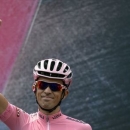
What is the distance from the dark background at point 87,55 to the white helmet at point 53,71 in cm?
146

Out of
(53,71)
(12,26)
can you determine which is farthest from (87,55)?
(53,71)

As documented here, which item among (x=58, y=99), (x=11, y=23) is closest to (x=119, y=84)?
(x=11, y=23)

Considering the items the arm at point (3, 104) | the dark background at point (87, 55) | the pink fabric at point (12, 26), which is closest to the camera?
the arm at point (3, 104)

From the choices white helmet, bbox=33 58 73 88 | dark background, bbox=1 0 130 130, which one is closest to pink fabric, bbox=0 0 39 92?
dark background, bbox=1 0 130 130

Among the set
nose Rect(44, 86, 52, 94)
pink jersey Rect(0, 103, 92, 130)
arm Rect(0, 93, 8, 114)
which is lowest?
pink jersey Rect(0, 103, 92, 130)

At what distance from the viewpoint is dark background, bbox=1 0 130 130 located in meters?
2.91

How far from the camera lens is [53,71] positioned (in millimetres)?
1453

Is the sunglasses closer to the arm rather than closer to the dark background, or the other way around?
the arm

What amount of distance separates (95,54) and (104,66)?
0.12m

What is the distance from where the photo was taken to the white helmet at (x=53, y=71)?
57.1 inches

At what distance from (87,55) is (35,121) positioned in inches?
63.5

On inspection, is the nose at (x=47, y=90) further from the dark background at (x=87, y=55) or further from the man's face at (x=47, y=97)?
the dark background at (x=87, y=55)

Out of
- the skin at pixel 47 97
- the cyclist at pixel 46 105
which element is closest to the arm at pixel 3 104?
the cyclist at pixel 46 105

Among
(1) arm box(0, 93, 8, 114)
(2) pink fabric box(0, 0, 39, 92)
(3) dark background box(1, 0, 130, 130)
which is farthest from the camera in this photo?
(2) pink fabric box(0, 0, 39, 92)
